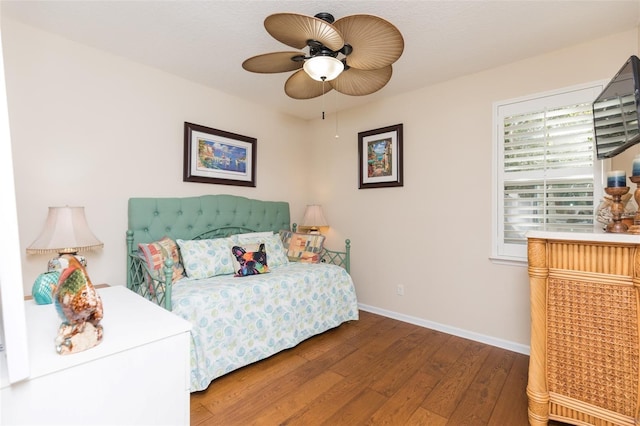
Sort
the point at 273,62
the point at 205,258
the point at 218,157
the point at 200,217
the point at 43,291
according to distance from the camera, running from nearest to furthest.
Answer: the point at 43,291, the point at 273,62, the point at 205,258, the point at 200,217, the point at 218,157

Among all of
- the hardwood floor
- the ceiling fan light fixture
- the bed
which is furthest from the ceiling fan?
the hardwood floor

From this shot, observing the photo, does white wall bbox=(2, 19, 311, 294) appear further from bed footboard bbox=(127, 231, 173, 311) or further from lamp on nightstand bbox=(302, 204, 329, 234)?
lamp on nightstand bbox=(302, 204, 329, 234)

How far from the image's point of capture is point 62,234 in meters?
1.96

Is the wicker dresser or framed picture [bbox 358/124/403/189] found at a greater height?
framed picture [bbox 358/124/403/189]

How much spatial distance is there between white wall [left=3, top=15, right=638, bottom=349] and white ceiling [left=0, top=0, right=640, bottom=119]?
20 cm

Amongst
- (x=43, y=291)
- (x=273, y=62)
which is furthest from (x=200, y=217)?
(x=273, y=62)

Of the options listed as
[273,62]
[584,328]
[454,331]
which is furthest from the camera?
[454,331]

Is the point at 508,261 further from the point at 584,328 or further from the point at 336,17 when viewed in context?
the point at 336,17

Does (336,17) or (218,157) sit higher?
(336,17)

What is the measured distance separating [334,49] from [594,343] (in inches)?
81.9

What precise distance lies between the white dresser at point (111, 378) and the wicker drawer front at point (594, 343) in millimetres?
1898

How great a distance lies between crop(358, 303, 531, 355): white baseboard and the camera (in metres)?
2.56

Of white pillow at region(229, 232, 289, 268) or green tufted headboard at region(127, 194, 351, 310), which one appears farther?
white pillow at region(229, 232, 289, 268)

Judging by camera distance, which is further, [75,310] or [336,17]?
[336,17]
